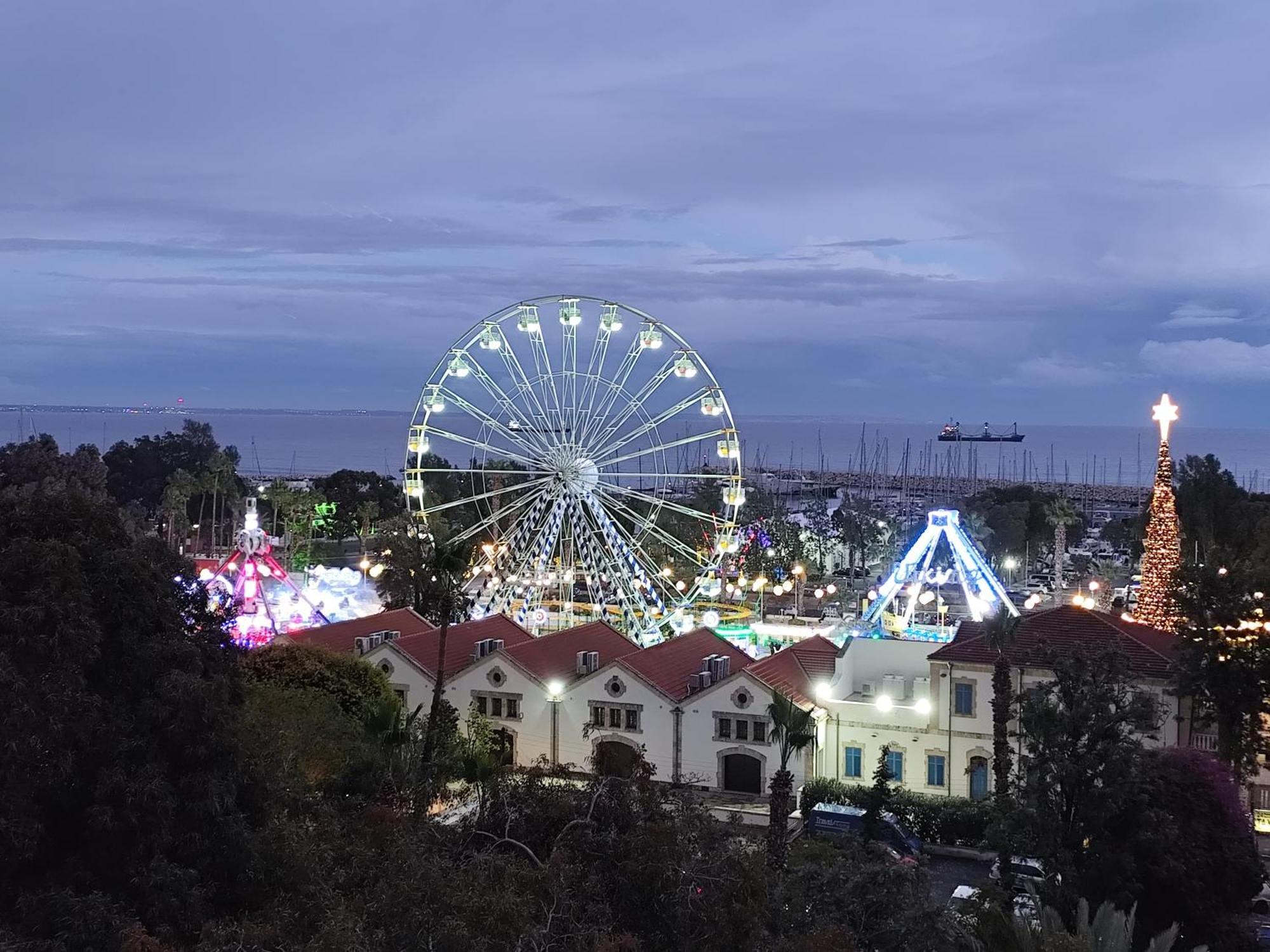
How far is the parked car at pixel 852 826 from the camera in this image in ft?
105

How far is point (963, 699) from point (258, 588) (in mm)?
25738

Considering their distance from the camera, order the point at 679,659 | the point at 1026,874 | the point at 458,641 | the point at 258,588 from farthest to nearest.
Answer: the point at 258,588
the point at 458,641
the point at 679,659
the point at 1026,874

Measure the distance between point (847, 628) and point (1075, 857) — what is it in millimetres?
29455

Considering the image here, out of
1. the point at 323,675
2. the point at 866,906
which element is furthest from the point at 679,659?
the point at 866,906

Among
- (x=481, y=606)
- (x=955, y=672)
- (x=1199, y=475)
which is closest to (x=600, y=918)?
(x=955, y=672)

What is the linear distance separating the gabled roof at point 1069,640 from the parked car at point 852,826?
5361mm

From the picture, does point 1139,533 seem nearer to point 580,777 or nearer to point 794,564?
point 794,564

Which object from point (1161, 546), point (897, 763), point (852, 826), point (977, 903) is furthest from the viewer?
point (1161, 546)

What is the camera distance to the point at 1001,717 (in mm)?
30812

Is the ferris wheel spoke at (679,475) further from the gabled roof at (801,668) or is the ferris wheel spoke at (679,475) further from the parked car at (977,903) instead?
the parked car at (977,903)

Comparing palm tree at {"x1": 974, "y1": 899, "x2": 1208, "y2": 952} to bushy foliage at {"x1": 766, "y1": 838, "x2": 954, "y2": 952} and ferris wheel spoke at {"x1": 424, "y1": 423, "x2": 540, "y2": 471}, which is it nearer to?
bushy foliage at {"x1": 766, "y1": 838, "x2": 954, "y2": 952}

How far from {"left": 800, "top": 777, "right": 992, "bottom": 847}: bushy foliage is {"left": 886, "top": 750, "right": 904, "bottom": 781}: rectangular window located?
5.39 ft

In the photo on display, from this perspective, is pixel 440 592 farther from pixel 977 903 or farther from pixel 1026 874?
pixel 1026 874

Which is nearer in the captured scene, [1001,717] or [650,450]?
[1001,717]
